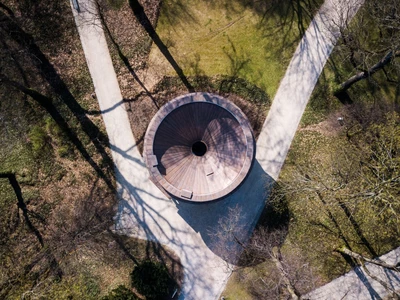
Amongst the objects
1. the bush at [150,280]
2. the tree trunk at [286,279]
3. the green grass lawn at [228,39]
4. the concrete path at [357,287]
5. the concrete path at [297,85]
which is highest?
the green grass lawn at [228,39]

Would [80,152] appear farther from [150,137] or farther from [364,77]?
[364,77]

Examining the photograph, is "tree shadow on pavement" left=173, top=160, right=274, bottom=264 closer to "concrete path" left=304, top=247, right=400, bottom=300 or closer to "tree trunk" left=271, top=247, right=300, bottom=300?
"tree trunk" left=271, top=247, right=300, bottom=300

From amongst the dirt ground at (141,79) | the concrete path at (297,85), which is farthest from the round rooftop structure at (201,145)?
the concrete path at (297,85)

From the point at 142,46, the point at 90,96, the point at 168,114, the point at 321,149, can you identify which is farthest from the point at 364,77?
the point at 90,96

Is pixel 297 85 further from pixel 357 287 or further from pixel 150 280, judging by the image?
pixel 150 280

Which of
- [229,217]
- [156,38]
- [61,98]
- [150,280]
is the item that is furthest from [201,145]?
[61,98]

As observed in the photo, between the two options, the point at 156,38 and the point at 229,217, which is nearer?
the point at 229,217

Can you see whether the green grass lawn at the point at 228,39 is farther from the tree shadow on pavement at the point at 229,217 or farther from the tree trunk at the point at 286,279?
the tree trunk at the point at 286,279

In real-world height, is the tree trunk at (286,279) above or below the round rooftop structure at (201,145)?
→ below
